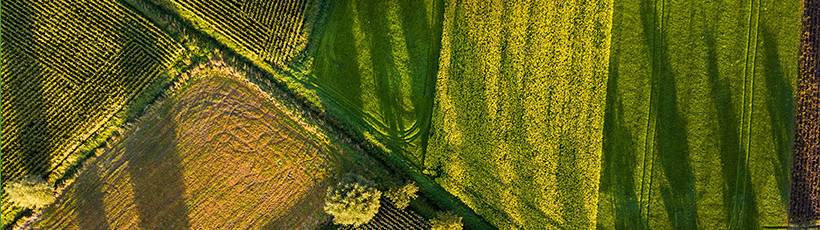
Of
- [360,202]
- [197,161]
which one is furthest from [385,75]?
[197,161]

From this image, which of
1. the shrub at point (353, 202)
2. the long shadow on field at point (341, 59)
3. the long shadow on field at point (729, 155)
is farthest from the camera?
the long shadow on field at point (341, 59)

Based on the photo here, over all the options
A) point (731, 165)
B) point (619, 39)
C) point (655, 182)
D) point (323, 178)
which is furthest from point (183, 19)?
point (731, 165)

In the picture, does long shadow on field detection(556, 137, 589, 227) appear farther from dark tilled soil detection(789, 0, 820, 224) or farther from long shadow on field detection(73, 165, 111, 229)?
long shadow on field detection(73, 165, 111, 229)

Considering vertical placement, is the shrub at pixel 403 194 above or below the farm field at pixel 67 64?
below

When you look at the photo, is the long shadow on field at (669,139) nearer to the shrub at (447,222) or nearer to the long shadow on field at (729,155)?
the long shadow on field at (729,155)

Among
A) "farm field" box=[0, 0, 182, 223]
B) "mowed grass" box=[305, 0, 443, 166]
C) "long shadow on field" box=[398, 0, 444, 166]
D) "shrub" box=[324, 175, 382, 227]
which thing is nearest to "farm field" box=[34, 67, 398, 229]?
"shrub" box=[324, 175, 382, 227]

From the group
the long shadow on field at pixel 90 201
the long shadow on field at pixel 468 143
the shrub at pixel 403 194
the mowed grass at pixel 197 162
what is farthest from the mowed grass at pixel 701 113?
the long shadow on field at pixel 90 201

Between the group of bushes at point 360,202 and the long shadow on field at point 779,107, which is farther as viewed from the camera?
the long shadow on field at point 779,107

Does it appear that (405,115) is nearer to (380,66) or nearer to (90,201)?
(380,66)
